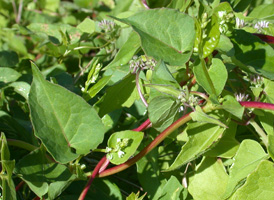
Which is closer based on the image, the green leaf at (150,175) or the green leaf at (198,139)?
the green leaf at (198,139)

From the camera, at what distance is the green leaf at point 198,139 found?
0.65 metres

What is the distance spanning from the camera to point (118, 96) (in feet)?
2.56

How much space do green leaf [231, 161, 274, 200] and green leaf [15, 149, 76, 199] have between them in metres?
0.27

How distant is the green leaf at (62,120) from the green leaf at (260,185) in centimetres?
25

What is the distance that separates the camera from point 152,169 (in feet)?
2.56

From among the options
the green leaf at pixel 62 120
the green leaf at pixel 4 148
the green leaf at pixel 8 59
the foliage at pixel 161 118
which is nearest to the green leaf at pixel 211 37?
the foliage at pixel 161 118

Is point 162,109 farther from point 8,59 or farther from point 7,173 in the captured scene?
point 8,59

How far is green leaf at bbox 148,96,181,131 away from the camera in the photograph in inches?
24.4

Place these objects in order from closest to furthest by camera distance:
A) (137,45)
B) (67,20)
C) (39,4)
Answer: (137,45), (67,20), (39,4)

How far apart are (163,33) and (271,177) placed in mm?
298

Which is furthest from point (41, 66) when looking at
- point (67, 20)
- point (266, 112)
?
point (266, 112)

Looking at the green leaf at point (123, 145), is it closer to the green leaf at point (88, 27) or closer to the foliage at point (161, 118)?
Answer: the foliage at point (161, 118)

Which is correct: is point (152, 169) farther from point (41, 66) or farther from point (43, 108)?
point (41, 66)

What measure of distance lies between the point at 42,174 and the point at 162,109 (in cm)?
23
